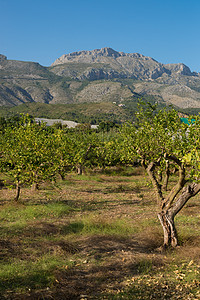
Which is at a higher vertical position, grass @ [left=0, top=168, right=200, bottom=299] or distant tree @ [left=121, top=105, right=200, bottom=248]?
distant tree @ [left=121, top=105, right=200, bottom=248]

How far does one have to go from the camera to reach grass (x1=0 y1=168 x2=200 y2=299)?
805 centimetres

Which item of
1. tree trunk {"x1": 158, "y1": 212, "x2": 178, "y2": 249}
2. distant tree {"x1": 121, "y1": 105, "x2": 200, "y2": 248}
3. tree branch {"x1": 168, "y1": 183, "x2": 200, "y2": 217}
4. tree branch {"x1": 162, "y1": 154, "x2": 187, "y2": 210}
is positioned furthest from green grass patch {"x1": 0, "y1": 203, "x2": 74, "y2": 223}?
tree branch {"x1": 168, "y1": 183, "x2": 200, "y2": 217}

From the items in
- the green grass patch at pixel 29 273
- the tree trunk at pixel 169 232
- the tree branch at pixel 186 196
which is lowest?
the green grass patch at pixel 29 273

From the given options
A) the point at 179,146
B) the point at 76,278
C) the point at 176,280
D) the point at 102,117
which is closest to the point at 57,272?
the point at 76,278

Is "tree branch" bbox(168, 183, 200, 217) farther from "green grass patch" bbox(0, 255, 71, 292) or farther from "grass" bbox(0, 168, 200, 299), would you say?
"green grass patch" bbox(0, 255, 71, 292)

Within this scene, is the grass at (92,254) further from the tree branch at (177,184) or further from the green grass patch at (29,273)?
the tree branch at (177,184)

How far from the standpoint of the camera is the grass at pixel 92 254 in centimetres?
805

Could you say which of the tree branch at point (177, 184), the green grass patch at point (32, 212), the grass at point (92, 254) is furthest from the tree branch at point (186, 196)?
the green grass patch at point (32, 212)

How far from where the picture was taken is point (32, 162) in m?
18.5

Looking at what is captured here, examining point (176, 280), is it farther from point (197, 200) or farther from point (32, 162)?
point (197, 200)

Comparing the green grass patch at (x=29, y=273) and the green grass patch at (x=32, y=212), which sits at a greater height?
the green grass patch at (x=32, y=212)

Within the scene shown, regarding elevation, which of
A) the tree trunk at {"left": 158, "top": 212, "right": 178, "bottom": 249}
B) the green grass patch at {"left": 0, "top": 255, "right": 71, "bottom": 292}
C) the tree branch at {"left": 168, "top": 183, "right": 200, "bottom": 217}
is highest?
the tree branch at {"left": 168, "top": 183, "right": 200, "bottom": 217}

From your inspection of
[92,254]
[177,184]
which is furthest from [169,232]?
[92,254]

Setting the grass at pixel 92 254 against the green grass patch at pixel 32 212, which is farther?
the green grass patch at pixel 32 212
